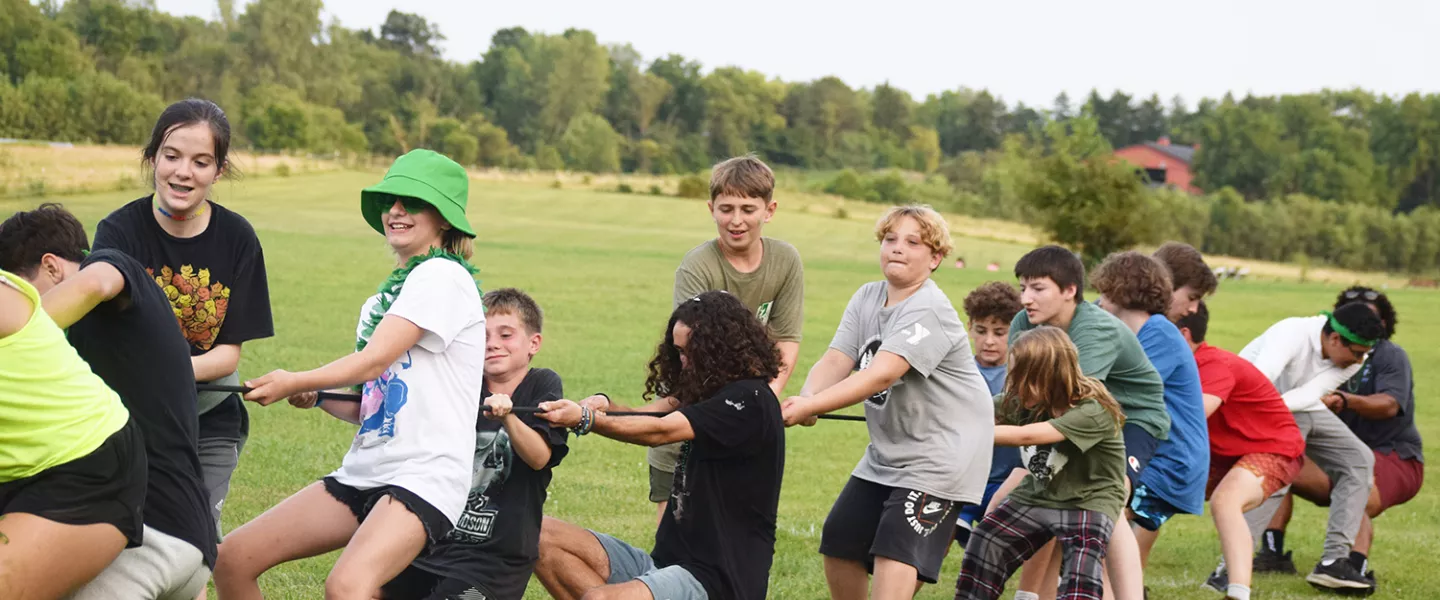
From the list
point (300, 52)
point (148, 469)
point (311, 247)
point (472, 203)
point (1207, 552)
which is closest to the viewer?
point (148, 469)

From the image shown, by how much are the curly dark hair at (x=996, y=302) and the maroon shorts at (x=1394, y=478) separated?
3.27 meters

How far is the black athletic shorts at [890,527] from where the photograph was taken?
18.8 feet

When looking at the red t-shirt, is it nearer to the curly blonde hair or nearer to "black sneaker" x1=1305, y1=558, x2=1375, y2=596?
"black sneaker" x1=1305, y1=558, x2=1375, y2=596

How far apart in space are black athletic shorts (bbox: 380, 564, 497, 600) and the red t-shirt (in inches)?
188

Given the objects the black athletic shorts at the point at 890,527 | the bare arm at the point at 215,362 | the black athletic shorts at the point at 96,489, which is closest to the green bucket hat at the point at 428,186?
the bare arm at the point at 215,362

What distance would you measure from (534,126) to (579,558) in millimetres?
130243

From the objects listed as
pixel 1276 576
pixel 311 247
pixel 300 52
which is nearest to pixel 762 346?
pixel 1276 576

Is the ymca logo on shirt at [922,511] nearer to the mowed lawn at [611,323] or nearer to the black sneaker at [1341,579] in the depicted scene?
the mowed lawn at [611,323]

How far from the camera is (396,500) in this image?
4.34 m

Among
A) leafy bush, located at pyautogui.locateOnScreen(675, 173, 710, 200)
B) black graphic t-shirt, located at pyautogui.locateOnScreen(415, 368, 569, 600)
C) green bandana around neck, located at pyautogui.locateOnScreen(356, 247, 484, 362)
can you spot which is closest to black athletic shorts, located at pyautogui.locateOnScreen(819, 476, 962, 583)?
black graphic t-shirt, located at pyautogui.locateOnScreen(415, 368, 569, 600)

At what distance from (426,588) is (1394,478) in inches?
278

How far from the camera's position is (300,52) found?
362 feet

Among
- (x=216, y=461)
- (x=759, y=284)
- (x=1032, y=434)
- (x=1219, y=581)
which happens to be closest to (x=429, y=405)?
(x=216, y=461)

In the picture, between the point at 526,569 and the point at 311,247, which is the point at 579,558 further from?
the point at 311,247
